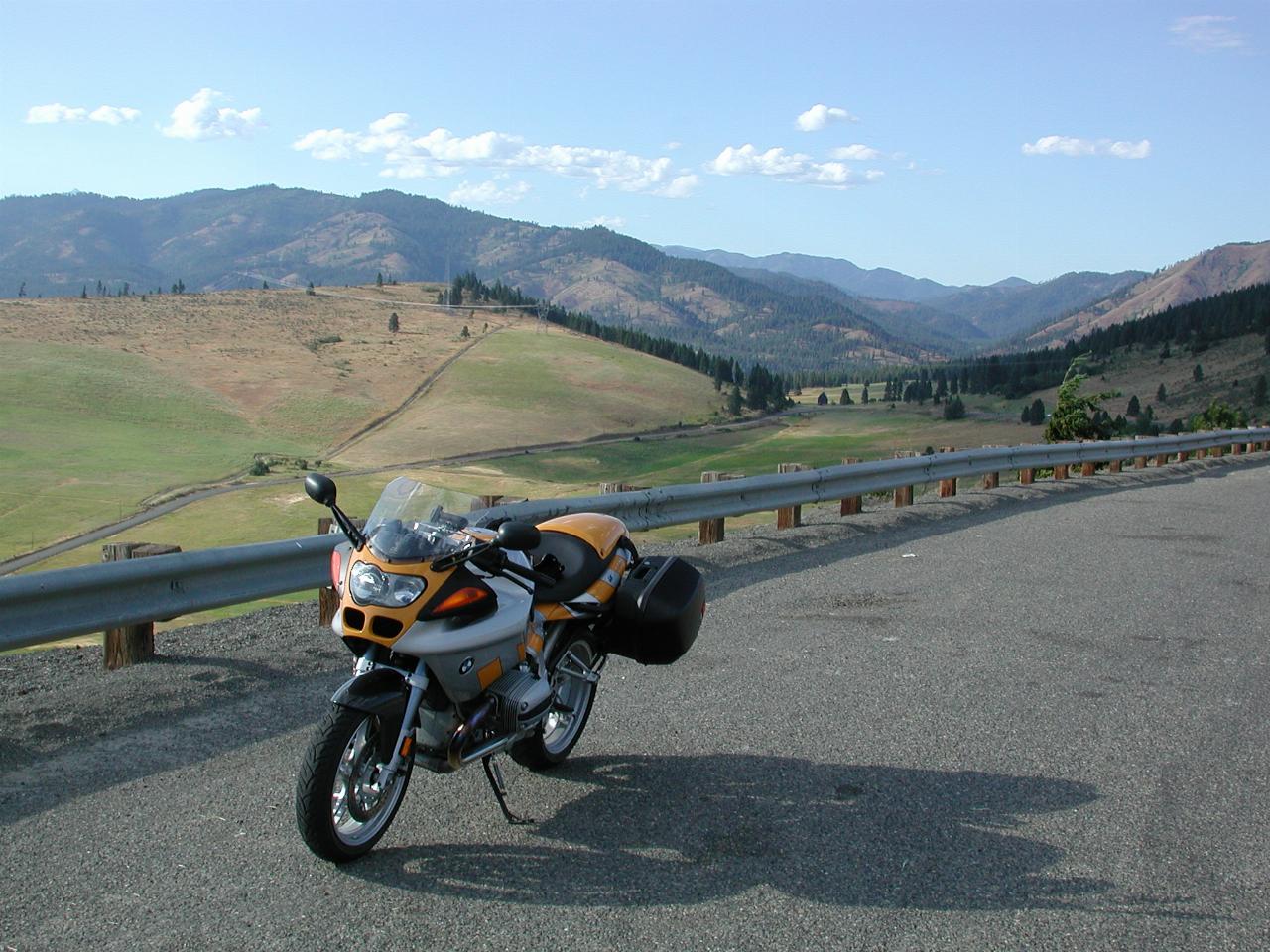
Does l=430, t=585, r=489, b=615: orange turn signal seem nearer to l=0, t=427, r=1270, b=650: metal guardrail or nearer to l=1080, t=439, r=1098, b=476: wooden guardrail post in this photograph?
l=0, t=427, r=1270, b=650: metal guardrail

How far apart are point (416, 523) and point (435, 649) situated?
18.6 inches

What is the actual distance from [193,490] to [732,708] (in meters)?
53.1

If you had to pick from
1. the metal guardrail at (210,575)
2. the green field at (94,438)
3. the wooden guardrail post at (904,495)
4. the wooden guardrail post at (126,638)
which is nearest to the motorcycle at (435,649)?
the metal guardrail at (210,575)

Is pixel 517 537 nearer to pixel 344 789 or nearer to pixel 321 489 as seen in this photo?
pixel 321 489

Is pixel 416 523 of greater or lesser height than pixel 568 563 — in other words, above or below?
above

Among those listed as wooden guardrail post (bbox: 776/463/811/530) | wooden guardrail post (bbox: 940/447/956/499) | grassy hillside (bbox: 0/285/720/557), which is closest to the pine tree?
grassy hillside (bbox: 0/285/720/557)

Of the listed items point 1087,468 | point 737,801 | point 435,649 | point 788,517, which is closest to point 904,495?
point 788,517

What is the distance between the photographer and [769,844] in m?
4.42

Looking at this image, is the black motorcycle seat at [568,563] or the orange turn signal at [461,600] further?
the black motorcycle seat at [568,563]

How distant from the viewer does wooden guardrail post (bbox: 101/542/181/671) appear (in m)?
6.55

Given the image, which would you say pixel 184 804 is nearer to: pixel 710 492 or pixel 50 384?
pixel 710 492

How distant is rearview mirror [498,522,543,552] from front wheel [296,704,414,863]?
0.75 meters

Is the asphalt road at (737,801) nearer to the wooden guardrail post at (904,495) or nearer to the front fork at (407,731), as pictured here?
the front fork at (407,731)

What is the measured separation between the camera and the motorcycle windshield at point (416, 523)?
4266 mm
